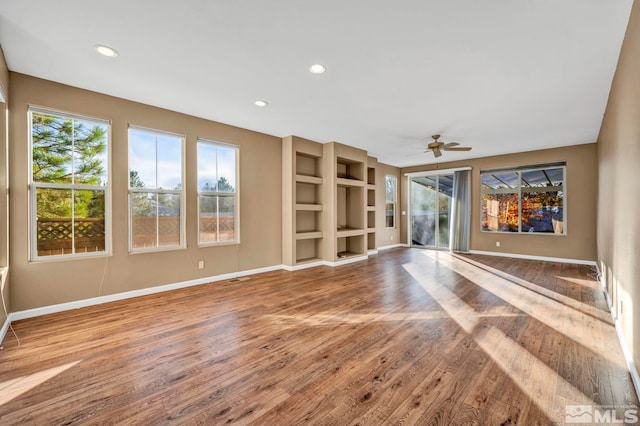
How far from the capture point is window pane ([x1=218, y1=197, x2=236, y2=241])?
4.94 m

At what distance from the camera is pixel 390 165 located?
9.05 metres

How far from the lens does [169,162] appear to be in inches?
171

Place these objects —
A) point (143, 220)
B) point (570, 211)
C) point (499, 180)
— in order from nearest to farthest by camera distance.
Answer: point (143, 220)
point (570, 211)
point (499, 180)

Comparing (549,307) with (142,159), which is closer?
(549,307)

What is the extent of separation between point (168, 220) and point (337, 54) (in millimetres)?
3457

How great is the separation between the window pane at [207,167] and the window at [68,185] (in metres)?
1.28

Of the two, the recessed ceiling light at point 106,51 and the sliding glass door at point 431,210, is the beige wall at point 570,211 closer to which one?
the sliding glass door at point 431,210

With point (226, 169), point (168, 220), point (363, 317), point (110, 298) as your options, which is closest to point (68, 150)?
point (168, 220)

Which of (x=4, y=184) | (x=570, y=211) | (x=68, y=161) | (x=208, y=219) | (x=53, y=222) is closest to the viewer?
(x=4, y=184)

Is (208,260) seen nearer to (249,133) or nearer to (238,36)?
(249,133)

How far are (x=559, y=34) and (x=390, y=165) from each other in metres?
6.63

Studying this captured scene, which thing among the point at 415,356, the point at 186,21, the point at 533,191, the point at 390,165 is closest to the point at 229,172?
the point at 186,21

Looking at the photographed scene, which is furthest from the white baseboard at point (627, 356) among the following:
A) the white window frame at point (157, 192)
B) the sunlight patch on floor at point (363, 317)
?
the white window frame at point (157, 192)

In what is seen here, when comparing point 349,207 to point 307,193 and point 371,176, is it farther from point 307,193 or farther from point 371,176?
point 307,193
